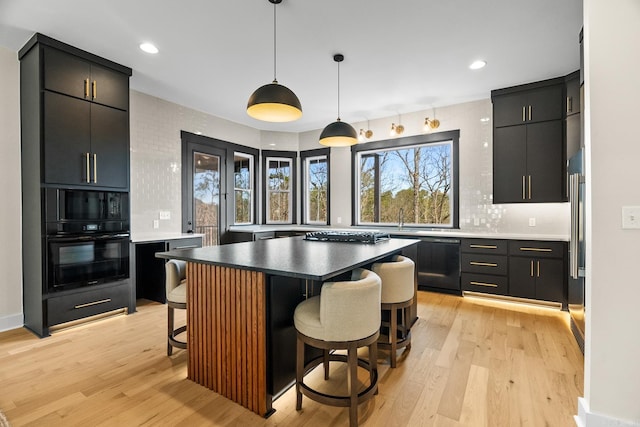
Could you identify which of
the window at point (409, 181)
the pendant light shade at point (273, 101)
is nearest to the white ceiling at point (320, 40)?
the pendant light shade at point (273, 101)

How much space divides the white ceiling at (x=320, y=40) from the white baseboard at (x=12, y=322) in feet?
9.02

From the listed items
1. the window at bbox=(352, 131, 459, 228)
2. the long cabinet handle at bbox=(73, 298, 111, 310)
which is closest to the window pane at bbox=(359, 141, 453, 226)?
the window at bbox=(352, 131, 459, 228)

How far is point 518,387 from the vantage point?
207 cm

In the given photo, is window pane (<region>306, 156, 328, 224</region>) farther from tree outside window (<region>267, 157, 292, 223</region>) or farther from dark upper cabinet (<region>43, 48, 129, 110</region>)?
dark upper cabinet (<region>43, 48, 129, 110</region>)

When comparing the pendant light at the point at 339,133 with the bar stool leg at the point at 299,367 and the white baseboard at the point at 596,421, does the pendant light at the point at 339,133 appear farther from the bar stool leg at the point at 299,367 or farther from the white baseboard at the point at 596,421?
the white baseboard at the point at 596,421

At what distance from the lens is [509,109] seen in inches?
165

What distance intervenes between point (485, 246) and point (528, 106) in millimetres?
1964

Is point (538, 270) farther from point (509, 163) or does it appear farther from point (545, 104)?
point (545, 104)

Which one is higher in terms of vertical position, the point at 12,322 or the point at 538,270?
the point at 538,270

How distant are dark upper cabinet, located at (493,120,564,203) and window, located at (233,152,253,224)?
427cm

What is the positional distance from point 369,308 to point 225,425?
1041 mm

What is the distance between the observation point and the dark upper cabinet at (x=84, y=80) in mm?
2938

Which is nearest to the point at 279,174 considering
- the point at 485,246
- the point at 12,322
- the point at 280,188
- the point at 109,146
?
the point at 280,188

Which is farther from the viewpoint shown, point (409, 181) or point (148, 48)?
point (409, 181)
